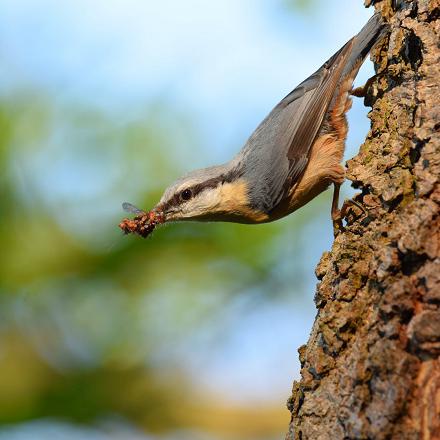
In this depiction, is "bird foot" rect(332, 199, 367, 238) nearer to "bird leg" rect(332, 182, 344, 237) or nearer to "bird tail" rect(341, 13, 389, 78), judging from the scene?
"bird leg" rect(332, 182, 344, 237)

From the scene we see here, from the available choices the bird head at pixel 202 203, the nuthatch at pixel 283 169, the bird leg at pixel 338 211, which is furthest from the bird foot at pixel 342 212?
the bird head at pixel 202 203

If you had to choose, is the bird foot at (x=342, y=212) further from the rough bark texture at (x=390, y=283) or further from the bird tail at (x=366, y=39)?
the bird tail at (x=366, y=39)

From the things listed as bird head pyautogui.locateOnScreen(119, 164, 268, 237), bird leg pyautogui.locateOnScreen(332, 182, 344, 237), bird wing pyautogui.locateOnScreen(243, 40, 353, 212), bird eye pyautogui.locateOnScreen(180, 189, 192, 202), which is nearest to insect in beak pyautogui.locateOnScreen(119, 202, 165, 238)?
bird head pyautogui.locateOnScreen(119, 164, 268, 237)

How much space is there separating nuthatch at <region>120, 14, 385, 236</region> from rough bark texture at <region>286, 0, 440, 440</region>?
961 millimetres

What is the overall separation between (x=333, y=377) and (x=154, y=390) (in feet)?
6.29

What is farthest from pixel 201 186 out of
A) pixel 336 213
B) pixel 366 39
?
pixel 366 39

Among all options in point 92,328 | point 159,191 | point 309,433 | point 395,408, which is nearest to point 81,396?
point 92,328

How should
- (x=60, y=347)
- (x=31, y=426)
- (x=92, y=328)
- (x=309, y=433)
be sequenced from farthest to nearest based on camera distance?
(x=92, y=328), (x=60, y=347), (x=31, y=426), (x=309, y=433)

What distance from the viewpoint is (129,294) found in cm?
411

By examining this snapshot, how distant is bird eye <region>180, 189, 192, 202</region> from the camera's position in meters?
3.87

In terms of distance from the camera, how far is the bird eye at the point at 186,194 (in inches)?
152

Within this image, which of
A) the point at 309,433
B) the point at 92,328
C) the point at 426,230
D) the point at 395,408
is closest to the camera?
the point at 395,408

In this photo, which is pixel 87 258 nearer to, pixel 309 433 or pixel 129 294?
pixel 129 294

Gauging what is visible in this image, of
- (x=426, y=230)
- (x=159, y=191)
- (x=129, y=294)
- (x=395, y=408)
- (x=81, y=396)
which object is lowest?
(x=395, y=408)
